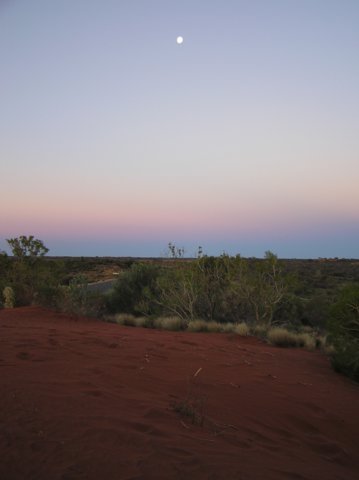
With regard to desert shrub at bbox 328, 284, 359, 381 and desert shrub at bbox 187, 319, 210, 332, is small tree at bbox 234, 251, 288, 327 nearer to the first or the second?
desert shrub at bbox 187, 319, 210, 332

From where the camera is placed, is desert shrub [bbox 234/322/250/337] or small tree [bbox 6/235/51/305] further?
small tree [bbox 6/235/51/305]

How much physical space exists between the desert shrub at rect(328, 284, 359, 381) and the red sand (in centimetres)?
37

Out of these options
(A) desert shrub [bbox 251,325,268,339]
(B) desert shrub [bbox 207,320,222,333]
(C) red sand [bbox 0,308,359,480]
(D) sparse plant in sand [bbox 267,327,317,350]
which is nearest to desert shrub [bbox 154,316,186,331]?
(B) desert shrub [bbox 207,320,222,333]

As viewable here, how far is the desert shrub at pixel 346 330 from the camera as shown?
31.7 feet

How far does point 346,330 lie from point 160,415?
263 inches

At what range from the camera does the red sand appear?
3434 millimetres

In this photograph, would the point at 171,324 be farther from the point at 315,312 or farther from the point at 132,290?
the point at 315,312

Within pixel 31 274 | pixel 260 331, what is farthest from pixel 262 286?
pixel 31 274

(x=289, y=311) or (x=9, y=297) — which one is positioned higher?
(x=289, y=311)

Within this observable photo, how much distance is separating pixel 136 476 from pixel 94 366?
3652mm

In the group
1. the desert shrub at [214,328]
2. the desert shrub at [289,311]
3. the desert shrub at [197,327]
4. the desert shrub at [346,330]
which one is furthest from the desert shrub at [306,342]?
the desert shrub at [289,311]

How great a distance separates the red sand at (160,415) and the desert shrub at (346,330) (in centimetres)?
37

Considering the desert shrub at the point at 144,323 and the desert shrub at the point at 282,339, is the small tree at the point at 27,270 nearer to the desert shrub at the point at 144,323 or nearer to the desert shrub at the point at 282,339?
the desert shrub at the point at 144,323

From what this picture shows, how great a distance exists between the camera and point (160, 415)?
4.73 m
